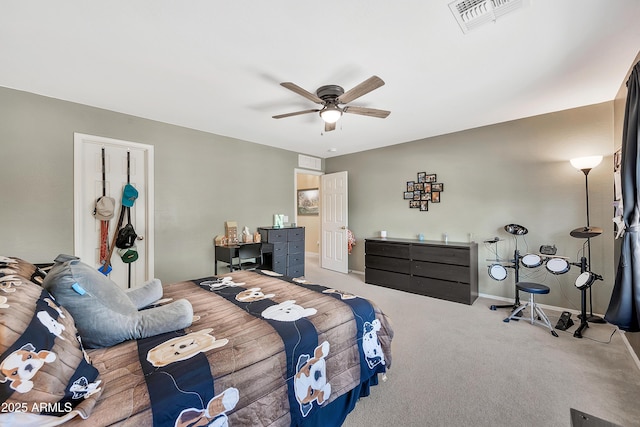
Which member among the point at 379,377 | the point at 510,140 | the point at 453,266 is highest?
the point at 510,140

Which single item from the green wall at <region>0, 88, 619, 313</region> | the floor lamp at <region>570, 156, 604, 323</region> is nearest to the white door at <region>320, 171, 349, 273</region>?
the green wall at <region>0, 88, 619, 313</region>

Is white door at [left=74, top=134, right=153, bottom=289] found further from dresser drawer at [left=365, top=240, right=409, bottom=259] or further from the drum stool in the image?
the drum stool

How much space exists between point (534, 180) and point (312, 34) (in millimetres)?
3459

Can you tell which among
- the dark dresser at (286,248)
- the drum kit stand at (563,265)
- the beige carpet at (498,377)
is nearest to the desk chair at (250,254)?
the dark dresser at (286,248)

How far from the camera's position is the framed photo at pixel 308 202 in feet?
23.9

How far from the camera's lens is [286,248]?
4.64 metres

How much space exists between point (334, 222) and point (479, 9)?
4.22 meters

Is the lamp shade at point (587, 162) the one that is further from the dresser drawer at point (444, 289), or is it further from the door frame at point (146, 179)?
the door frame at point (146, 179)

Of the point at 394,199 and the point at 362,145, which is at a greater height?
the point at 362,145

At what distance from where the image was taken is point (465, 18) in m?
1.68

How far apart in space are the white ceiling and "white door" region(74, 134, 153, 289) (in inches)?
19.9

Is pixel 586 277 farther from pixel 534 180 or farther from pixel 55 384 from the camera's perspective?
pixel 55 384

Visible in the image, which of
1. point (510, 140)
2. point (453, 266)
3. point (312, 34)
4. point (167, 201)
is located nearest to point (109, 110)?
point (167, 201)

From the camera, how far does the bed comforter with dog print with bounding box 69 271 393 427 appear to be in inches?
37.8
